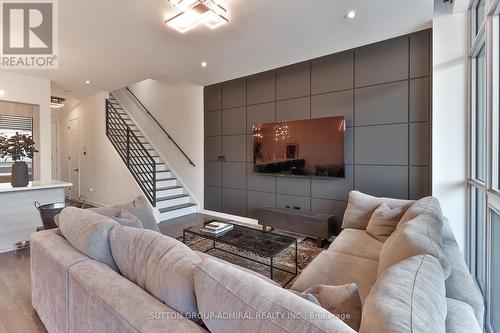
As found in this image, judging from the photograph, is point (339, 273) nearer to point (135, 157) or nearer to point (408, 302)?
point (408, 302)

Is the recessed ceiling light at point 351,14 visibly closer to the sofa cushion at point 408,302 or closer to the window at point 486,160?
the window at point 486,160

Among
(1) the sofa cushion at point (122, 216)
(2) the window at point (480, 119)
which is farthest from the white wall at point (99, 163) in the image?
(2) the window at point (480, 119)

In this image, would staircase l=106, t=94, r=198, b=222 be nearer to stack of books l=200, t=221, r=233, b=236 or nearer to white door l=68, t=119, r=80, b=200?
white door l=68, t=119, r=80, b=200

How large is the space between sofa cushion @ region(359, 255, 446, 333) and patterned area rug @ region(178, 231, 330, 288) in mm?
1633

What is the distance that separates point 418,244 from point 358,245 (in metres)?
1.07

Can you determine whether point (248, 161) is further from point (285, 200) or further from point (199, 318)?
point (199, 318)

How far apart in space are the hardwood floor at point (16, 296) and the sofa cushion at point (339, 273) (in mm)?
1878

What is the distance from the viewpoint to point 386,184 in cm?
326

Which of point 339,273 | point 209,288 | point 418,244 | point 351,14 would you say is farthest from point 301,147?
point 209,288

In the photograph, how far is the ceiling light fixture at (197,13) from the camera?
2.25 metres

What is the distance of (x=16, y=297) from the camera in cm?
215

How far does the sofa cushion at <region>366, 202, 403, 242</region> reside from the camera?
2389 mm

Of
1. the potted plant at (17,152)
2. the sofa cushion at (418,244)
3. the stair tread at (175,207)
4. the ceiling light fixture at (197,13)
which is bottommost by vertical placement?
the stair tread at (175,207)

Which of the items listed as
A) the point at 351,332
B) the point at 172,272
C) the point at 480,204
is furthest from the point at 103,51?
the point at 480,204
